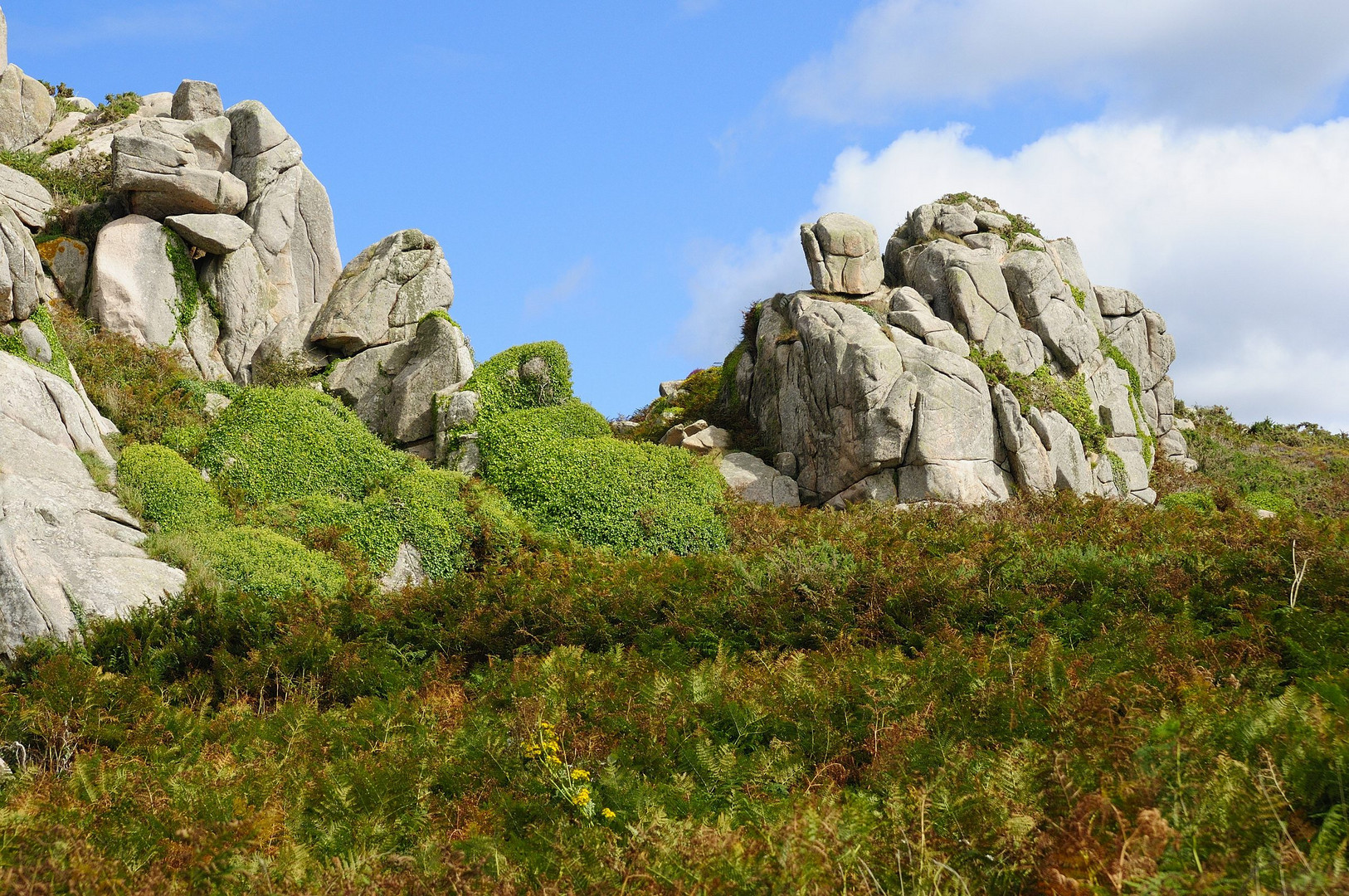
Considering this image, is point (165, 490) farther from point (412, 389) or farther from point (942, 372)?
point (942, 372)

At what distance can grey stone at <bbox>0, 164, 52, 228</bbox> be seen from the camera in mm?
24041

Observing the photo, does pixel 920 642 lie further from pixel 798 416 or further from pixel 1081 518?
pixel 798 416

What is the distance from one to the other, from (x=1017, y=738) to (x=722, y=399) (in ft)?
67.3

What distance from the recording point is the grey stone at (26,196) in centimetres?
2404

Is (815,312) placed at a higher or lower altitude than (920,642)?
higher

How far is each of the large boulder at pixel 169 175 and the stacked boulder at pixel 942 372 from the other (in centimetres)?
1475

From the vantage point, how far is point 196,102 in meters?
30.9

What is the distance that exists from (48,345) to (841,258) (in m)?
17.1

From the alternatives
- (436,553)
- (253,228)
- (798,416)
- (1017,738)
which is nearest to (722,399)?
(798,416)

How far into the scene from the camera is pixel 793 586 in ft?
30.6

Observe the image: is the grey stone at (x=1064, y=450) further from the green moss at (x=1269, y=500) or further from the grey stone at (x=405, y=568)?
the grey stone at (x=405, y=568)

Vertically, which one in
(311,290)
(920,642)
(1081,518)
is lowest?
(920,642)

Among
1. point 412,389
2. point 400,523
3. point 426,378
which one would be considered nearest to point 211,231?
point 412,389

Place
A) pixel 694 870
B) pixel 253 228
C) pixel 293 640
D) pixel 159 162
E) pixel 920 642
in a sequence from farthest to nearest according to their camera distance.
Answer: pixel 253 228 < pixel 159 162 < pixel 293 640 < pixel 920 642 < pixel 694 870
